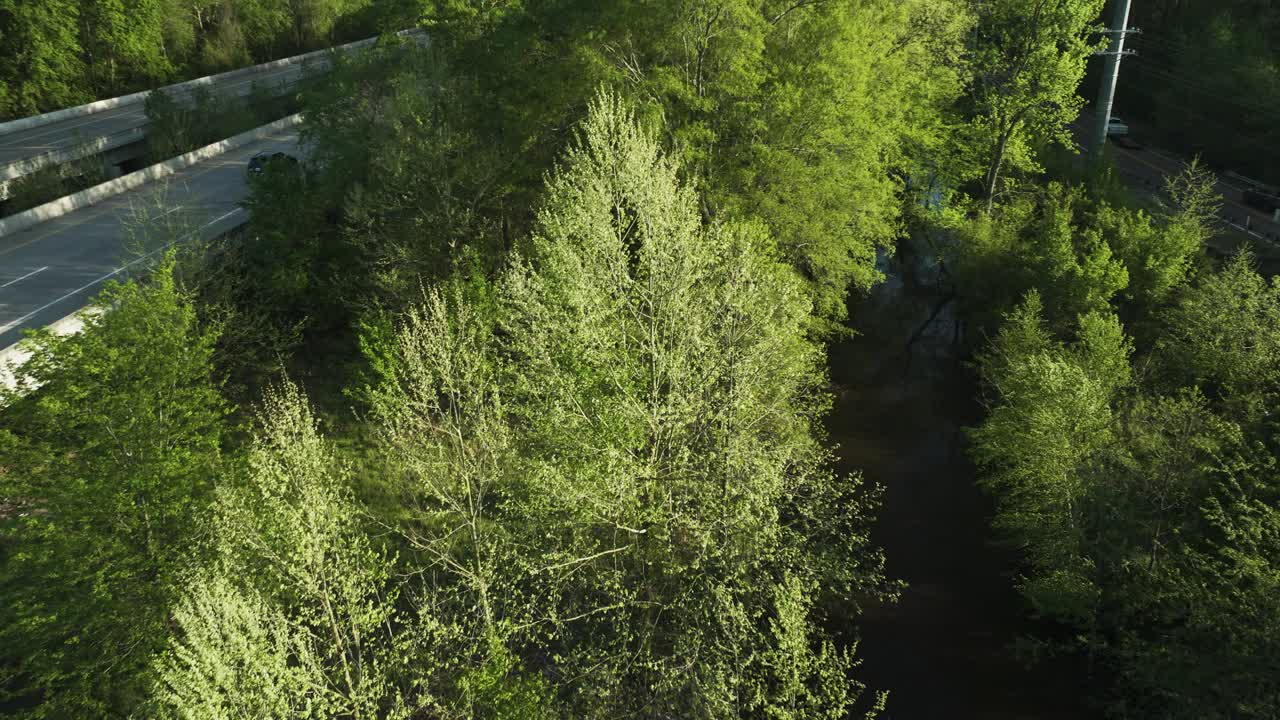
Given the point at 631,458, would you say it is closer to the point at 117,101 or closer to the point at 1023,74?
the point at 1023,74

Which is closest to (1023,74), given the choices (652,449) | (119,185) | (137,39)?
(652,449)

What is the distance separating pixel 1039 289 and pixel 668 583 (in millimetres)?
21770

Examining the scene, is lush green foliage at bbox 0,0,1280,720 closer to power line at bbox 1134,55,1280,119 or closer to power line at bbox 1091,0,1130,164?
power line at bbox 1091,0,1130,164

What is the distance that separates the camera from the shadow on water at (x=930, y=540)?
68.2 feet

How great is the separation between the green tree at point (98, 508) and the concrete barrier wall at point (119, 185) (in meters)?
24.0

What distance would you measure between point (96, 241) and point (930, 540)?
122ft

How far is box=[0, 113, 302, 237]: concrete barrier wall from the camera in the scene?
121ft

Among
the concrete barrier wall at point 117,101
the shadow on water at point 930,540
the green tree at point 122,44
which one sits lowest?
the shadow on water at point 930,540

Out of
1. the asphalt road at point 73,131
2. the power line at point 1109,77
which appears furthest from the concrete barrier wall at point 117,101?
the power line at point 1109,77

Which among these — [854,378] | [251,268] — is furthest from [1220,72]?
[251,268]

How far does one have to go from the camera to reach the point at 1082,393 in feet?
71.7

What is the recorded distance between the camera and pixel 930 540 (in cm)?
2592

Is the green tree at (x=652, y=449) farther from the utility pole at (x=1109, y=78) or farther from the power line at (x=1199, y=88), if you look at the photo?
the power line at (x=1199, y=88)

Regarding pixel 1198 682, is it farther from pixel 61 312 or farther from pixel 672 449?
pixel 61 312
